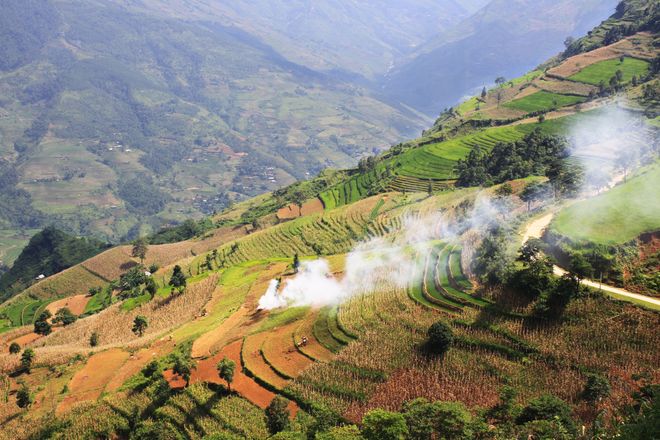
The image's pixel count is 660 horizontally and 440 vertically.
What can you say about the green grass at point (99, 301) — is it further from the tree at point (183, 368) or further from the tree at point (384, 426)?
the tree at point (384, 426)

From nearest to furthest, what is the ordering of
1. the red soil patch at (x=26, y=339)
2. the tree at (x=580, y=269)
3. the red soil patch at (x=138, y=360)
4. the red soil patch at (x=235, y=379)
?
1. the tree at (x=580, y=269)
2. the red soil patch at (x=235, y=379)
3. the red soil patch at (x=138, y=360)
4. the red soil patch at (x=26, y=339)

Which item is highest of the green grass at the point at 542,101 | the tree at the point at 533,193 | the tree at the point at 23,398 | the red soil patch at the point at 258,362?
the green grass at the point at 542,101

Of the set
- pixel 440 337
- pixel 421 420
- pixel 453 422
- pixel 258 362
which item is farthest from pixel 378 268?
pixel 453 422

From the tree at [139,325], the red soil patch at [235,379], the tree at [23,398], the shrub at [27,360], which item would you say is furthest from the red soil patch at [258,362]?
the shrub at [27,360]

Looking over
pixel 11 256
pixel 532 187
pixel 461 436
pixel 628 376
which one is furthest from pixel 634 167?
pixel 11 256

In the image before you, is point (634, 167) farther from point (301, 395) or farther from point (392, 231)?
point (301, 395)

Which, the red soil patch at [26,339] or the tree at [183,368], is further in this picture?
the red soil patch at [26,339]
